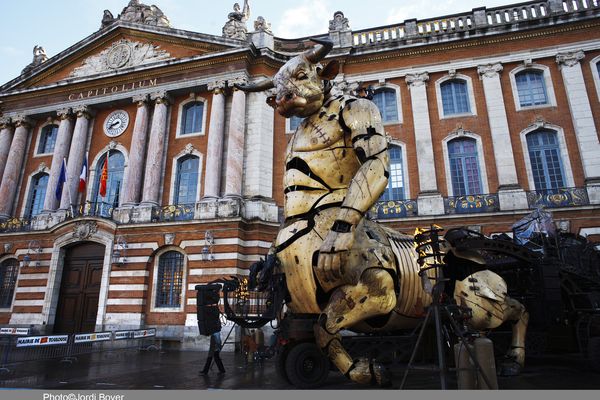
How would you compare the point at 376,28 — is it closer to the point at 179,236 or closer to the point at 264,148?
the point at 264,148

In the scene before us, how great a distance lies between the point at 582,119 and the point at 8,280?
2757cm

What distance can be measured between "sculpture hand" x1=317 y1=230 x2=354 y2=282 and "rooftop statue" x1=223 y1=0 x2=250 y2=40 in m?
18.9

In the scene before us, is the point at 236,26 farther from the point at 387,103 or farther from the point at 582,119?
the point at 582,119

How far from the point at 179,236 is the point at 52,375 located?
916 cm

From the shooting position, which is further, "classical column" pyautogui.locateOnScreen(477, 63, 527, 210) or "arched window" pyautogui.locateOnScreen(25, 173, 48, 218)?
"arched window" pyautogui.locateOnScreen(25, 173, 48, 218)

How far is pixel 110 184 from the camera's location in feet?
66.9

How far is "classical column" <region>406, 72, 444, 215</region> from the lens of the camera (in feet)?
55.5

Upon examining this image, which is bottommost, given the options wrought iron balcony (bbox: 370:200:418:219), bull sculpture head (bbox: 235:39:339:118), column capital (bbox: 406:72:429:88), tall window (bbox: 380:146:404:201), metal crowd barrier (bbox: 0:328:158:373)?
metal crowd barrier (bbox: 0:328:158:373)

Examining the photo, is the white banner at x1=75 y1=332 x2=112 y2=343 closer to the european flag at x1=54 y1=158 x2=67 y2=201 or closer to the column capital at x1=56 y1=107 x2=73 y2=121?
the european flag at x1=54 y1=158 x2=67 y2=201

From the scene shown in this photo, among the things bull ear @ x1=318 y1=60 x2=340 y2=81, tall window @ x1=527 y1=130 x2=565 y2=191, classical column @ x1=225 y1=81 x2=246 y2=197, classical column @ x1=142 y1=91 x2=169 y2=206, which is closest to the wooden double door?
classical column @ x1=142 y1=91 x2=169 y2=206

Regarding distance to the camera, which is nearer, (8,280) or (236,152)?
(236,152)

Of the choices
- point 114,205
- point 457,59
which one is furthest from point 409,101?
point 114,205

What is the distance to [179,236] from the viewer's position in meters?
17.2

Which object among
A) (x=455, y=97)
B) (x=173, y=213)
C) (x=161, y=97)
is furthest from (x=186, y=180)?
(x=455, y=97)
